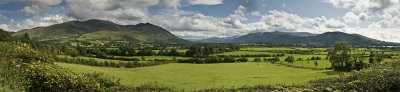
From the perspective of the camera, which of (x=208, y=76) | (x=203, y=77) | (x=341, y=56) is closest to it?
(x=203, y=77)

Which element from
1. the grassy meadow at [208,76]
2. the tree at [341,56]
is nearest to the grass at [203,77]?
the grassy meadow at [208,76]

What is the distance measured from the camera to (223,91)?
83.7 feet

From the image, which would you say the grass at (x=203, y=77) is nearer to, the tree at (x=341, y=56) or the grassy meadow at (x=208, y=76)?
the grassy meadow at (x=208, y=76)

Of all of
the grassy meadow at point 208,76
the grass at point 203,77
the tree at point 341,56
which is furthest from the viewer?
the tree at point 341,56

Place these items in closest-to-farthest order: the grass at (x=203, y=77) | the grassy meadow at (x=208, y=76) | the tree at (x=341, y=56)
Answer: the grass at (x=203, y=77), the grassy meadow at (x=208, y=76), the tree at (x=341, y=56)

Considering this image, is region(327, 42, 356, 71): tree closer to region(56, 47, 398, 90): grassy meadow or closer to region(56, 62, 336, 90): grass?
region(56, 47, 398, 90): grassy meadow

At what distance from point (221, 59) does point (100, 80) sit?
97.9m

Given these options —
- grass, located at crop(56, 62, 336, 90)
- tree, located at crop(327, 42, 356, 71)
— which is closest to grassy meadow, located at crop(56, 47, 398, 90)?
grass, located at crop(56, 62, 336, 90)

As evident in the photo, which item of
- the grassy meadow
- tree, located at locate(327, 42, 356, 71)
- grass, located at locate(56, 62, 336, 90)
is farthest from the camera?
tree, located at locate(327, 42, 356, 71)

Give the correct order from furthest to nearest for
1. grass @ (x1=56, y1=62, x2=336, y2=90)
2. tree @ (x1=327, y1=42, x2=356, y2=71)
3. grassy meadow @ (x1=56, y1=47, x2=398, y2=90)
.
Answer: tree @ (x1=327, y1=42, x2=356, y2=71) → grassy meadow @ (x1=56, y1=47, x2=398, y2=90) → grass @ (x1=56, y1=62, x2=336, y2=90)

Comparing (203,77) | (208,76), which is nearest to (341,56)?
(208,76)

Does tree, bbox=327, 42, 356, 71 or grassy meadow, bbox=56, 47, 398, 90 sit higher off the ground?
tree, bbox=327, 42, 356, 71

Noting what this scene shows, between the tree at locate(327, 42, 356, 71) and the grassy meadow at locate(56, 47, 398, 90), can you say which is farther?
the tree at locate(327, 42, 356, 71)

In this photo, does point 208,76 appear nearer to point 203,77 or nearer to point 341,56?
point 203,77
